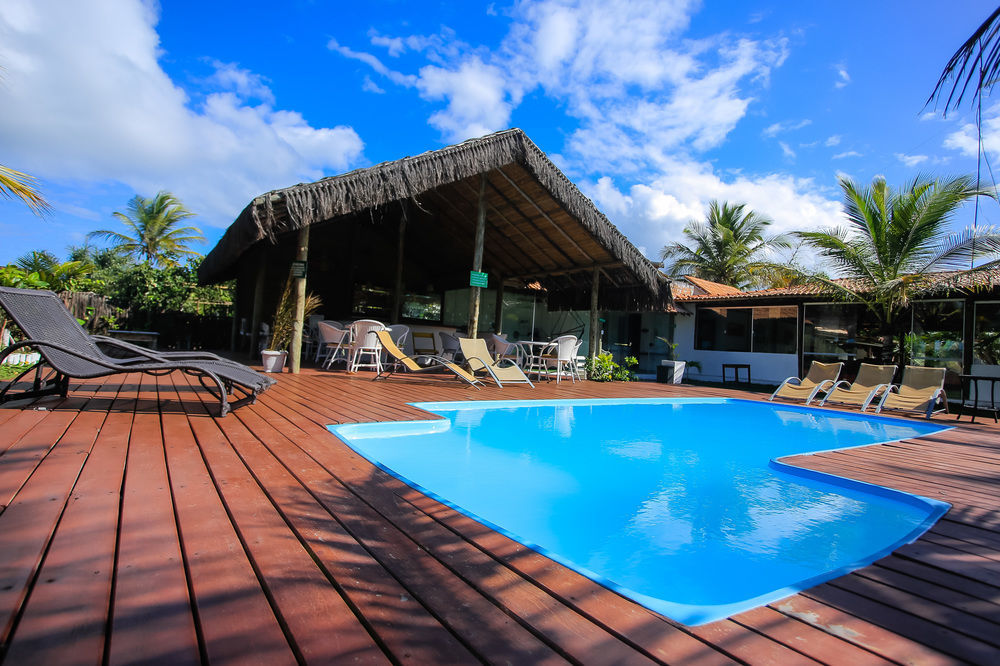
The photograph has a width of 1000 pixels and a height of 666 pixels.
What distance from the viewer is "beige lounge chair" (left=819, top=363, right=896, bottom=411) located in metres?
7.64

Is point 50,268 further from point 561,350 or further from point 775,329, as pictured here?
point 775,329

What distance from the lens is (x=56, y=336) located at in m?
3.56

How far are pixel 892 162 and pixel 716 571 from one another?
12.2 feet

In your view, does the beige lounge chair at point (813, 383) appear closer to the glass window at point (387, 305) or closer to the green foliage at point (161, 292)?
the glass window at point (387, 305)

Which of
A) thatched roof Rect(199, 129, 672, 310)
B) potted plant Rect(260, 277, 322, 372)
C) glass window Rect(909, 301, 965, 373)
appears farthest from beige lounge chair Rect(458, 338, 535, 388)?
glass window Rect(909, 301, 965, 373)

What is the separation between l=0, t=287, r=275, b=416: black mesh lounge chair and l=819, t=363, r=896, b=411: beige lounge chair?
8.48 m

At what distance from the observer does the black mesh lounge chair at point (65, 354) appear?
330cm

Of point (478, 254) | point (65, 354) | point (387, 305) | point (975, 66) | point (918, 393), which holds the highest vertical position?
point (478, 254)

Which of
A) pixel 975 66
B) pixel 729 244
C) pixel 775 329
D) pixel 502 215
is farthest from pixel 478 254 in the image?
pixel 729 244

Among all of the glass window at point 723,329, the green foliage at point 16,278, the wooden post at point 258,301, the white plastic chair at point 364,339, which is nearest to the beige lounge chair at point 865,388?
the glass window at point 723,329

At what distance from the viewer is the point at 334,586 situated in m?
1.37

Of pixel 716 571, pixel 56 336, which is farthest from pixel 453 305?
pixel 716 571

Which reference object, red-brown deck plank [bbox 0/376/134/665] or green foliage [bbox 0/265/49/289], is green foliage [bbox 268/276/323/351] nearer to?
green foliage [bbox 0/265/49/289]

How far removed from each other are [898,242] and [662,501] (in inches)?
379
